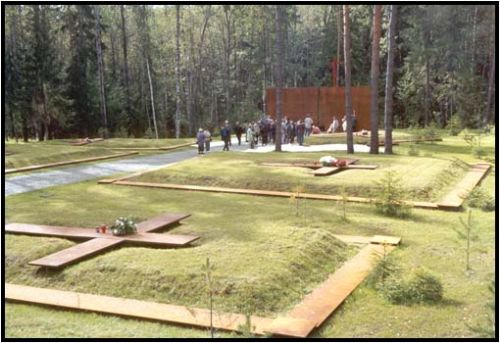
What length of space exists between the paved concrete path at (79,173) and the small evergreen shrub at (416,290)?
399 inches

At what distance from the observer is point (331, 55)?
47844 millimetres

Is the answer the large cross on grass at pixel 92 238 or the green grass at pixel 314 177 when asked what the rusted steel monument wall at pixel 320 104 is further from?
the large cross on grass at pixel 92 238

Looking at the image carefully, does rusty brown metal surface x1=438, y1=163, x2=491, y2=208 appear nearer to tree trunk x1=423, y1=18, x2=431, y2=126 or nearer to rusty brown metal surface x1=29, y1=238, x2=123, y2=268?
rusty brown metal surface x1=29, y1=238, x2=123, y2=268

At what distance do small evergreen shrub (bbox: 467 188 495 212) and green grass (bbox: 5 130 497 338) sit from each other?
0.47m

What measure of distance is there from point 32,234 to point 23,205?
10.6ft

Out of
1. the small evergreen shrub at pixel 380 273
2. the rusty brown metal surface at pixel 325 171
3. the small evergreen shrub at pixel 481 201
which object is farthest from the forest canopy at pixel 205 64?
the small evergreen shrub at pixel 380 273

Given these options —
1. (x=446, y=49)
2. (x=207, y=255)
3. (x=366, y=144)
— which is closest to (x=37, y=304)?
(x=207, y=255)

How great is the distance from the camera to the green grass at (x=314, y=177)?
1242 cm

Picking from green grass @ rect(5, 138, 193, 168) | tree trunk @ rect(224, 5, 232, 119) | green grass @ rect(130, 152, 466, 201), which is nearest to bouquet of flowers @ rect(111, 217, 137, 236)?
green grass @ rect(130, 152, 466, 201)

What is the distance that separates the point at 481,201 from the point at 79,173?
11.6 metres

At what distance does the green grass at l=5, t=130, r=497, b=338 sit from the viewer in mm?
5363

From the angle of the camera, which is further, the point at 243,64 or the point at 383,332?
the point at 243,64

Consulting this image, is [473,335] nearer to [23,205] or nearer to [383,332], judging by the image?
[383,332]

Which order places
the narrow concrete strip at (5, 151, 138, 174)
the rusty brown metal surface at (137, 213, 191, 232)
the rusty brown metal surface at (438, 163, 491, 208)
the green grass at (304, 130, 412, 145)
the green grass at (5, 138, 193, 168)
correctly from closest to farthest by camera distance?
the rusty brown metal surface at (137, 213, 191, 232) → the rusty brown metal surface at (438, 163, 491, 208) → the narrow concrete strip at (5, 151, 138, 174) → the green grass at (5, 138, 193, 168) → the green grass at (304, 130, 412, 145)
